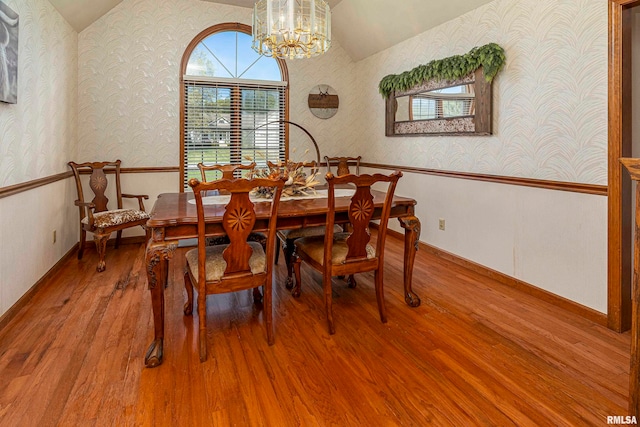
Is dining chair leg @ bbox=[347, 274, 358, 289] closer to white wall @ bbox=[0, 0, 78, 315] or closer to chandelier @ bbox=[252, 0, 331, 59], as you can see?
chandelier @ bbox=[252, 0, 331, 59]

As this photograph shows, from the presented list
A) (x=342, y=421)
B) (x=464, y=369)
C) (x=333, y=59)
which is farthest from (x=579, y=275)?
(x=333, y=59)

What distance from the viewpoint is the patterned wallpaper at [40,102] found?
97.1 inches

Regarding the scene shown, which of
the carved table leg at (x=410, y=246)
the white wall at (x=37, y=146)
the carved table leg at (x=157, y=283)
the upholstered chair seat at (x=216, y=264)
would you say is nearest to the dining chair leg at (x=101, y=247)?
the white wall at (x=37, y=146)

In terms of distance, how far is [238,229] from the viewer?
6.44ft

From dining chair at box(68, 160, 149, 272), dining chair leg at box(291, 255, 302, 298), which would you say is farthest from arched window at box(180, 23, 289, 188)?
dining chair leg at box(291, 255, 302, 298)

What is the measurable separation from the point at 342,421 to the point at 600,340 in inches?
68.0

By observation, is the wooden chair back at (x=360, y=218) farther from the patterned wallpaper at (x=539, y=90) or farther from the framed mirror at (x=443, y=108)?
the framed mirror at (x=443, y=108)

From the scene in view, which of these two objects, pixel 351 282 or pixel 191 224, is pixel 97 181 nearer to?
pixel 191 224

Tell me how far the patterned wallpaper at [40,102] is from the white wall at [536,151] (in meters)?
3.55

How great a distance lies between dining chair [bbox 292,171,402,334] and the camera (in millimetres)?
2176

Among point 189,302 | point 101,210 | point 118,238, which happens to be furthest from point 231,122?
point 189,302

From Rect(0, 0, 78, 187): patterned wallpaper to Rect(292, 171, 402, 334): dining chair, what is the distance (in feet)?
6.86

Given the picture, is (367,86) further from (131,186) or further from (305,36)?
(131,186)

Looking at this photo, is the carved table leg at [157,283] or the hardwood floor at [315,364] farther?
the carved table leg at [157,283]
